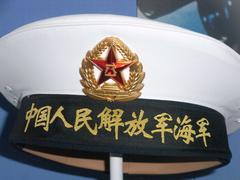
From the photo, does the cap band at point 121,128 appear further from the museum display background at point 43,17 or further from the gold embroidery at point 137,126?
the museum display background at point 43,17

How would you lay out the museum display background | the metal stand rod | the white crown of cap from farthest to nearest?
the museum display background < the metal stand rod < the white crown of cap

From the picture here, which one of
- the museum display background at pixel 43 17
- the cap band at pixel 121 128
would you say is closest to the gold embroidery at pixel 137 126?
the cap band at pixel 121 128

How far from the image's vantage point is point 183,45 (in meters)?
0.56

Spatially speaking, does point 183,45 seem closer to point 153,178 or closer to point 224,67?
point 224,67

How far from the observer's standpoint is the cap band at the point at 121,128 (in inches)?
21.9

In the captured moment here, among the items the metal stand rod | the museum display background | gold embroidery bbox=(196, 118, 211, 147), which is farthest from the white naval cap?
the museum display background

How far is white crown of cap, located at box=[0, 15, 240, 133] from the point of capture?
1.79ft

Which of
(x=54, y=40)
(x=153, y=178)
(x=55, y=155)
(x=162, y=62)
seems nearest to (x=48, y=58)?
(x=54, y=40)

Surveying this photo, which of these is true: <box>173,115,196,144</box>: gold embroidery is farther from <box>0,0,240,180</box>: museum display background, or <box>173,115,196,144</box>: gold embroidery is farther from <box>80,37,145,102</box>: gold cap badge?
<box>0,0,240,180</box>: museum display background

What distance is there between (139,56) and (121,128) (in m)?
0.11

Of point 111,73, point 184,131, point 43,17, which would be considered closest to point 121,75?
point 111,73

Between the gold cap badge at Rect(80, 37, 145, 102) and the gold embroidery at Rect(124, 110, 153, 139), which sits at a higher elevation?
the gold cap badge at Rect(80, 37, 145, 102)

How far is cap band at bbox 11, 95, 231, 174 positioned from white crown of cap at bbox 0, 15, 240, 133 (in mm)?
27

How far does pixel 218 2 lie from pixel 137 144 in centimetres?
53
